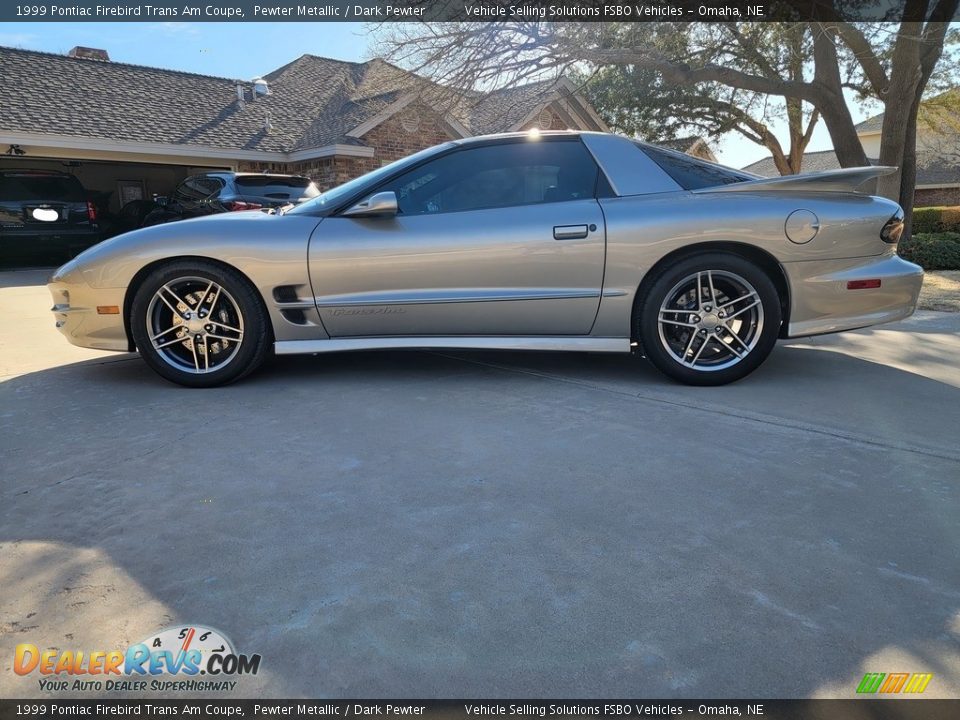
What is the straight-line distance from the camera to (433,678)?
1.46 meters

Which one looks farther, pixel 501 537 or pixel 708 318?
pixel 708 318

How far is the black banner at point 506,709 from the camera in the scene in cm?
137

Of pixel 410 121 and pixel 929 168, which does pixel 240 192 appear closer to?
pixel 410 121

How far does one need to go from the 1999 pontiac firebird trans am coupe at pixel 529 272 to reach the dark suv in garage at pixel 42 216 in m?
9.27

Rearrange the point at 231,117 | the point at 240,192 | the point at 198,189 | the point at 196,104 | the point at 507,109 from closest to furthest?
the point at 240,192 < the point at 198,189 < the point at 507,109 < the point at 231,117 < the point at 196,104

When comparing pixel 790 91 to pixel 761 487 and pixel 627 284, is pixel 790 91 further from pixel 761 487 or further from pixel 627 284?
pixel 761 487

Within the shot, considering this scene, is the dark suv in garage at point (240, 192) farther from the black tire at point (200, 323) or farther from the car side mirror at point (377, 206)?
the car side mirror at point (377, 206)

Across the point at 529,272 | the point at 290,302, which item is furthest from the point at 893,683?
the point at 290,302

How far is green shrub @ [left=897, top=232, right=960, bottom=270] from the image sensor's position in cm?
1092

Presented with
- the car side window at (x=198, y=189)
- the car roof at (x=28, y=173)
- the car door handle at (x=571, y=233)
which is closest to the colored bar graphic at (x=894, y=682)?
the car door handle at (x=571, y=233)

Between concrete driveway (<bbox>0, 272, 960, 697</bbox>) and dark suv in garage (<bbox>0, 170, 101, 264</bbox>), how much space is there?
31.0 feet

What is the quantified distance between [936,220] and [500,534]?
1059 inches

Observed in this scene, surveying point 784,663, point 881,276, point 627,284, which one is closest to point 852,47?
point 881,276

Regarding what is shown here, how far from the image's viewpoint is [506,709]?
1.39 metres
